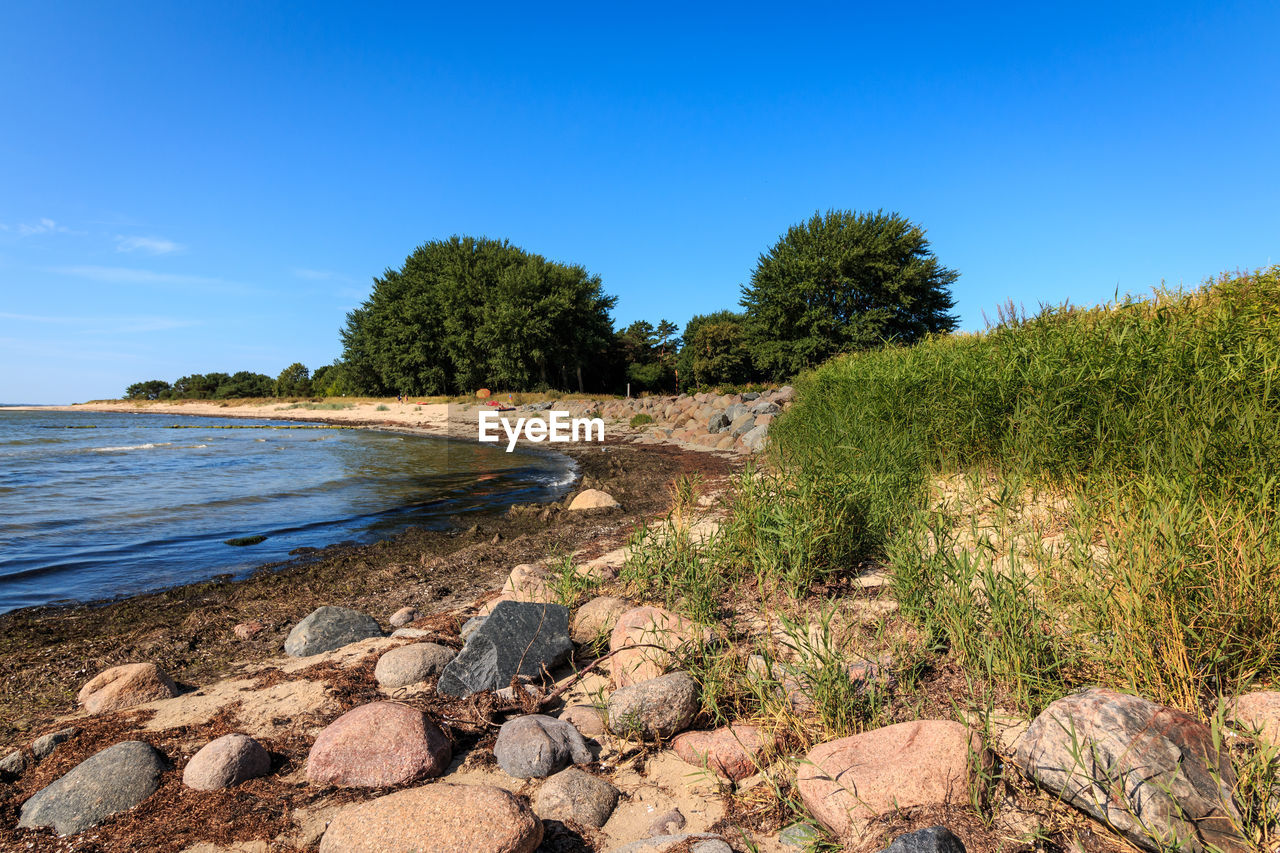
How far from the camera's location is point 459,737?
10.7 ft

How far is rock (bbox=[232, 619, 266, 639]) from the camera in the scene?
5258mm

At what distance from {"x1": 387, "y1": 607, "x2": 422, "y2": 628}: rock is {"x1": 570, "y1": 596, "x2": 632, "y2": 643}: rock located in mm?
1830

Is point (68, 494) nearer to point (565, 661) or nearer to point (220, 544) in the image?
point (220, 544)

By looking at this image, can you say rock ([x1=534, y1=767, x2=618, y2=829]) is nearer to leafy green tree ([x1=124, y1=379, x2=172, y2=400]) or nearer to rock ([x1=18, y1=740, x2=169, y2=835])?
rock ([x1=18, y1=740, x2=169, y2=835])

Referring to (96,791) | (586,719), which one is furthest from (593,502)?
(96,791)

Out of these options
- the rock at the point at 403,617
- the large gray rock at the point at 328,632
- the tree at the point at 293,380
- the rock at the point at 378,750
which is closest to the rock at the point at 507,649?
the rock at the point at 378,750

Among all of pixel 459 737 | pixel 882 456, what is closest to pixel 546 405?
pixel 882 456

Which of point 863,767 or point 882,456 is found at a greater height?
point 882,456

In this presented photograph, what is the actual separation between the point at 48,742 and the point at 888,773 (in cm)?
420

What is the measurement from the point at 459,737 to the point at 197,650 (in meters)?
3.11

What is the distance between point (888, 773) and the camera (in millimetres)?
2336

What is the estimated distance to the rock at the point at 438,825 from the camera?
2227 millimetres

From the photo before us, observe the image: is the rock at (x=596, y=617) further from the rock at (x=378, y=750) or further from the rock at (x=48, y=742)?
the rock at (x=48, y=742)

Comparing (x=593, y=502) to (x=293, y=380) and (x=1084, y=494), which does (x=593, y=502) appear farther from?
(x=293, y=380)
